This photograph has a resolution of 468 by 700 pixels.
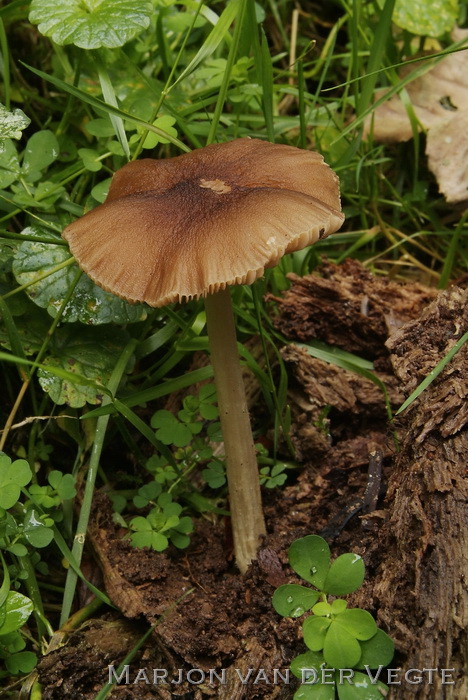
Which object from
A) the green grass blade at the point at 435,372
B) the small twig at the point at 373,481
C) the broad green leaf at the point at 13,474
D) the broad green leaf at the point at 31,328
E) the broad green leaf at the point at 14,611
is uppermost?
the broad green leaf at the point at 31,328

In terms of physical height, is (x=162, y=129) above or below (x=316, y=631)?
A: above

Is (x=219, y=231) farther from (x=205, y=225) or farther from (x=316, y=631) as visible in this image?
(x=316, y=631)

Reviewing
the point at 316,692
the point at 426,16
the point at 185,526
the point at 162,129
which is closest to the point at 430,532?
the point at 316,692

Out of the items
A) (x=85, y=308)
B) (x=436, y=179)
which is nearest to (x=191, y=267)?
(x=85, y=308)

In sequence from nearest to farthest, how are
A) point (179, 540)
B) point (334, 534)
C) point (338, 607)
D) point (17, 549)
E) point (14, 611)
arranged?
point (338, 607) → point (14, 611) → point (17, 549) → point (334, 534) → point (179, 540)

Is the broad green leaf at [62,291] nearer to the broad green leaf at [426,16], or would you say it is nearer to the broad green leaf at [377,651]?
the broad green leaf at [377,651]

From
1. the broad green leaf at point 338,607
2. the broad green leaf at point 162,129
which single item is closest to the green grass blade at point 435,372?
the broad green leaf at point 338,607
